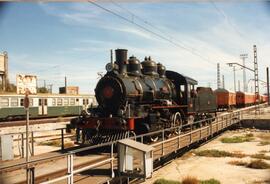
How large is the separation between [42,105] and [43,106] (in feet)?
0.75

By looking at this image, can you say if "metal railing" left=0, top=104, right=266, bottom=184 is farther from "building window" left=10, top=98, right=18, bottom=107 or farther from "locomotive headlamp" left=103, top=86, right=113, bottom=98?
"building window" left=10, top=98, right=18, bottom=107

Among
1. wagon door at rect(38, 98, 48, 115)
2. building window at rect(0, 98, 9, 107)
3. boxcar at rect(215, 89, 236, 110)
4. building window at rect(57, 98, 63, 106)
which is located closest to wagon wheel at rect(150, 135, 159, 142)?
building window at rect(0, 98, 9, 107)

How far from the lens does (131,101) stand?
15617 millimetres

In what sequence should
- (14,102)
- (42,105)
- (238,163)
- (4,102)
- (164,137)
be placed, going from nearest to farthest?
(238,163) < (164,137) < (4,102) < (14,102) < (42,105)

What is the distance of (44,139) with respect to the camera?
2602 cm

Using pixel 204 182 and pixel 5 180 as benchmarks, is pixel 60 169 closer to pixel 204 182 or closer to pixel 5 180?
pixel 5 180

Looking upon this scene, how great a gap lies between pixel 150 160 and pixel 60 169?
9.03 feet

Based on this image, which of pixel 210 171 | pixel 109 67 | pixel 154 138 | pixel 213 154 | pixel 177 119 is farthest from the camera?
pixel 177 119

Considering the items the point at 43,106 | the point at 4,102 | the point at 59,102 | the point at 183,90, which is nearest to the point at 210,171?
the point at 183,90

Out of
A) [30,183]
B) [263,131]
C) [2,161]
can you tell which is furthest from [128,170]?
[263,131]

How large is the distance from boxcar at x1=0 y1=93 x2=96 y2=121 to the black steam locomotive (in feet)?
40.5

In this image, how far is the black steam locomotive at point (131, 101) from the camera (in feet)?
47.2

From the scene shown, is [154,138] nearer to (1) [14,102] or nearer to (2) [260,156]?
(2) [260,156]

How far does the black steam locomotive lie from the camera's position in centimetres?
1438
